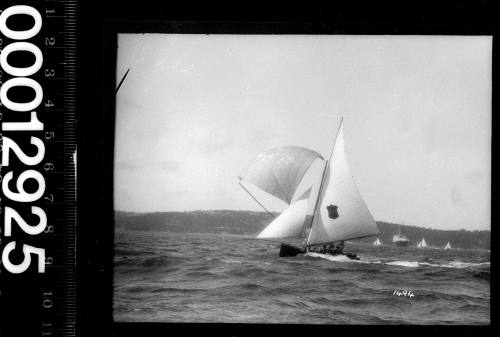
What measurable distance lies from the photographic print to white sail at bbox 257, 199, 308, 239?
0.4 inches

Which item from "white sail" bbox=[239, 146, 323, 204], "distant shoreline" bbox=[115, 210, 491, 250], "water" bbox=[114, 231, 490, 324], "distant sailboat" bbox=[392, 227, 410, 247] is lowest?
"water" bbox=[114, 231, 490, 324]

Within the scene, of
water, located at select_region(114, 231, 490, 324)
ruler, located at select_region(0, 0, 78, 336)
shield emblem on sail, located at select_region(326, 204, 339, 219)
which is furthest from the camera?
shield emblem on sail, located at select_region(326, 204, 339, 219)

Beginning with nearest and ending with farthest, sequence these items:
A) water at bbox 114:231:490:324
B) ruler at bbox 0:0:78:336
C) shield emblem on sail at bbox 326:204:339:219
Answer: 1. ruler at bbox 0:0:78:336
2. water at bbox 114:231:490:324
3. shield emblem on sail at bbox 326:204:339:219

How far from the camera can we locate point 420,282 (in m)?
4.18

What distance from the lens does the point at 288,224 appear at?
4.25m

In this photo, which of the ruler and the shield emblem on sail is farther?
the shield emblem on sail

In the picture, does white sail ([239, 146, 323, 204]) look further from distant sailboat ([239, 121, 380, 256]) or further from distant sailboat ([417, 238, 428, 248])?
distant sailboat ([417, 238, 428, 248])

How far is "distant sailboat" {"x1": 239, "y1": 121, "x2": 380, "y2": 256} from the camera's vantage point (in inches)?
166

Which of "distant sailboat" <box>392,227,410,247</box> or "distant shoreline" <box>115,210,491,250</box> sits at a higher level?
"distant shoreline" <box>115,210,491,250</box>

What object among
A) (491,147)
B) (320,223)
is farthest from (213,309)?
(491,147)

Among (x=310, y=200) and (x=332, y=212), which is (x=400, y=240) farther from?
(x=310, y=200)

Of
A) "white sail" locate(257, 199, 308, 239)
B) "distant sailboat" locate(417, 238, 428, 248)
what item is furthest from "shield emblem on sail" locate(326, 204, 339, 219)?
"distant sailboat" locate(417, 238, 428, 248)
